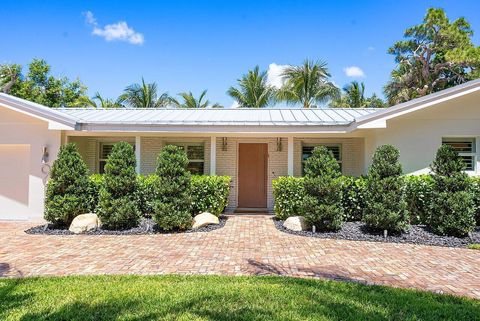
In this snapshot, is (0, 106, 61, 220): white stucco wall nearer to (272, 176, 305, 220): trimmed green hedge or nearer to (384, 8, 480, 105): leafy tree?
(272, 176, 305, 220): trimmed green hedge

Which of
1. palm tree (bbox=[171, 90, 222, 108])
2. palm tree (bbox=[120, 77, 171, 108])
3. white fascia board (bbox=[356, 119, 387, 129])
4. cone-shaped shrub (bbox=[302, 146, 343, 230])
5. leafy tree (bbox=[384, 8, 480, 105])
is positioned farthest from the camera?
palm tree (bbox=[120, 77, 171, 108])

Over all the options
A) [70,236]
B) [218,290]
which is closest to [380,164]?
[218,290]

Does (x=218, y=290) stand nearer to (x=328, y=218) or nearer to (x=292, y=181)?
(x=328, y=218)

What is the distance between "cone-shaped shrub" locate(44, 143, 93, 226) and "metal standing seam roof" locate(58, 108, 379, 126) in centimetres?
154

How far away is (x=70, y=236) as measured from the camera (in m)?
7.89

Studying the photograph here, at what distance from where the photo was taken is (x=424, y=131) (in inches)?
379

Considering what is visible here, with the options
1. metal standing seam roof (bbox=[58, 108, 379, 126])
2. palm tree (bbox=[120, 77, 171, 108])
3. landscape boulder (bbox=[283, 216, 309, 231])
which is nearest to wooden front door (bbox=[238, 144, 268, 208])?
metal standing seam roof (bbox=[58, 108, 379, 126])

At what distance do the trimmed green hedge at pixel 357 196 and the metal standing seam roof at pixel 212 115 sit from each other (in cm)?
205

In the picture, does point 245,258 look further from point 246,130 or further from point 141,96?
point 141,96

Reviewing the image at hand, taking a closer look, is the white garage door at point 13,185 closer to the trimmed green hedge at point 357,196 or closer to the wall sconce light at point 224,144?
the wall sconce light at point 224,144

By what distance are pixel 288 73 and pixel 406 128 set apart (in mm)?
18256

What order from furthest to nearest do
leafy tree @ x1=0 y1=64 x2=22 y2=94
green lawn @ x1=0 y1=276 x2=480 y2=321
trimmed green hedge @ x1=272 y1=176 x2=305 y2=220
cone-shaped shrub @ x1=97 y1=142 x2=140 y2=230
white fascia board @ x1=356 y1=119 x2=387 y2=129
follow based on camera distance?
leafy tree @ x1=0 y1=64 x2=22 y2=94
trimmed green hedge @ x1=272 y1=176 x2=305 y2=220
white fascia board @ x1=356 y1=119 x2=387 y2=129
cone-shaped shrub @ x1=97 y1=142 x2=140 y2=230
green lawn @ x1=0 y1=276 x2=480 y2=321

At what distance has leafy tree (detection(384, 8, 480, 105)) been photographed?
22.5m

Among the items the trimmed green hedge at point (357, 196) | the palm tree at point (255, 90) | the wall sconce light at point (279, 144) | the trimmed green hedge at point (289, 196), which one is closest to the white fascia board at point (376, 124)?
the trimmed green hedge at point (357, 196)
